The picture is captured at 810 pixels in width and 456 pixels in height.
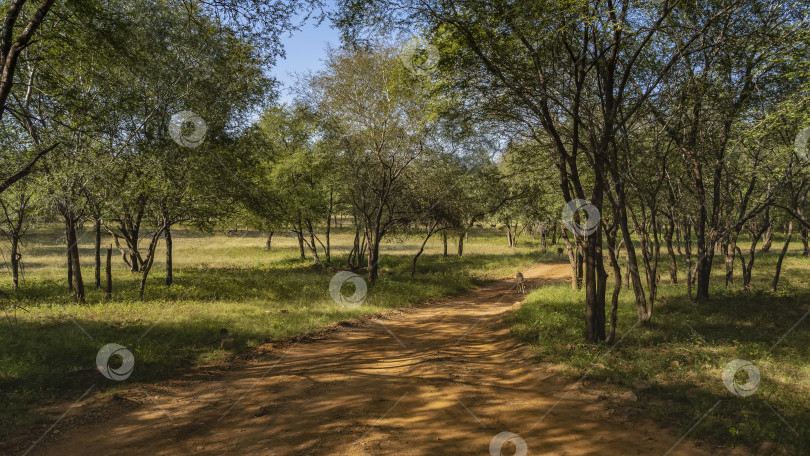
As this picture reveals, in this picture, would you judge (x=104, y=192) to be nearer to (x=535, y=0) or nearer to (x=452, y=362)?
(x=452, y=362)

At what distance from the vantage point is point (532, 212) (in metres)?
23.1

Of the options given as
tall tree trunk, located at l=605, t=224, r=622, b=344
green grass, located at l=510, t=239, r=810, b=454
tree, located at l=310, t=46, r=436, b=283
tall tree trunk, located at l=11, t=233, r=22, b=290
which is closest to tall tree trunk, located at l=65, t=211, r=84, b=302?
tall tree trunk, located at l=11, t=233, r=22, b=290

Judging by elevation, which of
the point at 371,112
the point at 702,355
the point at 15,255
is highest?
the point at 371,112

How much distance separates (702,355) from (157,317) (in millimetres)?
15033

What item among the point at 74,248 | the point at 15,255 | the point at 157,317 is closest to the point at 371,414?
the point at 157,317

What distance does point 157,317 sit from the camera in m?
12.9

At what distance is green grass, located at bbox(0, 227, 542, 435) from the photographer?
27.0 feet

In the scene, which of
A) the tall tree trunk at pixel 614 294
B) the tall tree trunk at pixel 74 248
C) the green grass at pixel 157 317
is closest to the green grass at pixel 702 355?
the tall tree trunk at pixel 614 294

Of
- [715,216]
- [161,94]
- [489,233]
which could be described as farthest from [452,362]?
[489,233]

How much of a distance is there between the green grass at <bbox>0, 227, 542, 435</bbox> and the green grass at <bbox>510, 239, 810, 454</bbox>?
743cm

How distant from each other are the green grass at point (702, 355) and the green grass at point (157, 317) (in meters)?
7.43

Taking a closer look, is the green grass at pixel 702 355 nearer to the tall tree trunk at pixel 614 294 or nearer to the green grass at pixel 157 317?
the tall tree trunk at pixel 614 294

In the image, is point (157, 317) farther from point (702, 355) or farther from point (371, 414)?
point (702, 355)

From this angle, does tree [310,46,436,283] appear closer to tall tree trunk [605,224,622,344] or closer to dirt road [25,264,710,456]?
tall tree trunk [605,224,622,344]
